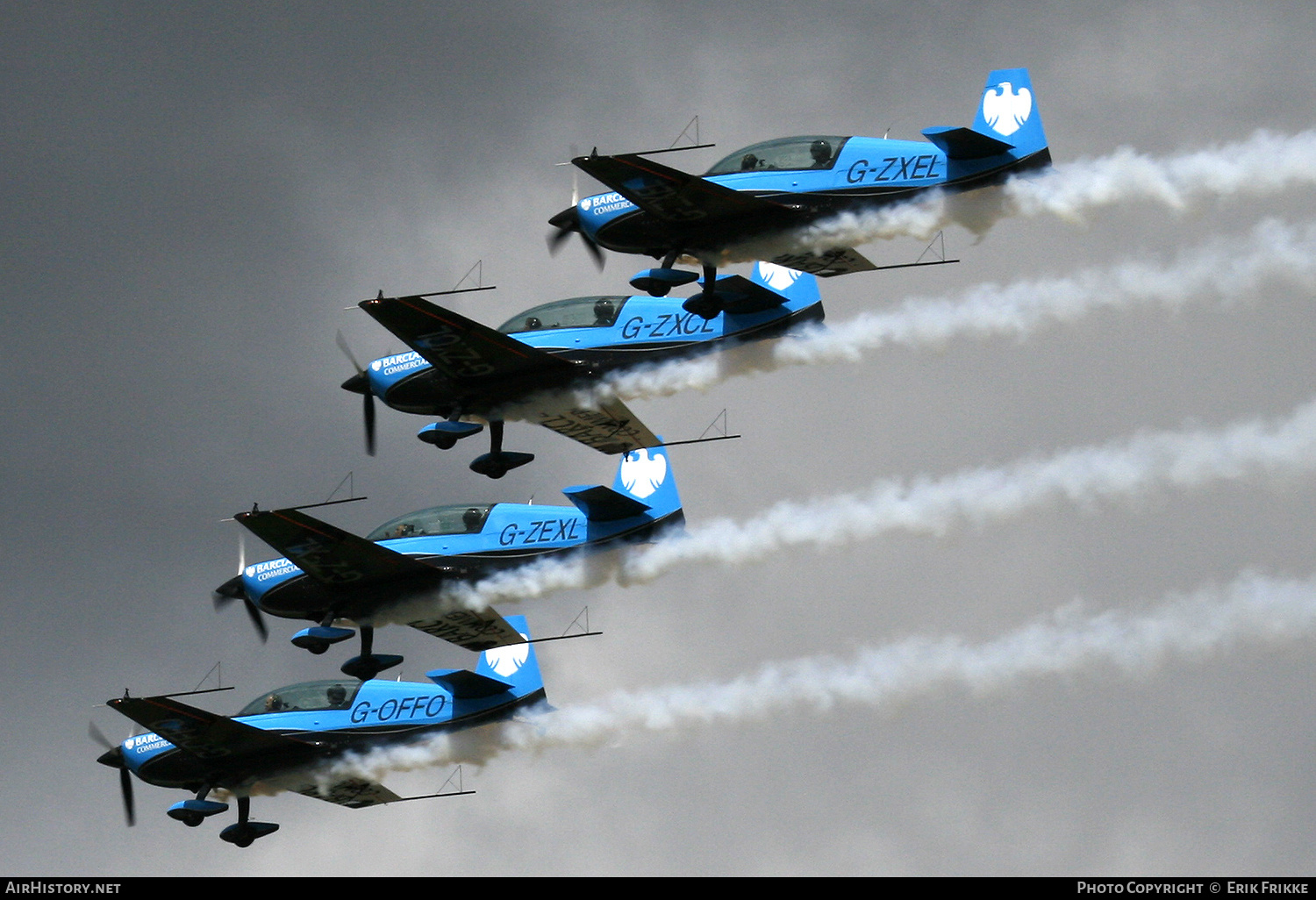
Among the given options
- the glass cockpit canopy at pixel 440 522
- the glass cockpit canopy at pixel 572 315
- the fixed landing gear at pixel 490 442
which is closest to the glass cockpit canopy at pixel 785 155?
the glass cockpit canopy at pixel 572 315

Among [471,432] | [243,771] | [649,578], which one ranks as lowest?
[243,771]

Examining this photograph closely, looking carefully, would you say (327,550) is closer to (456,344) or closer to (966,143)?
(456,344)

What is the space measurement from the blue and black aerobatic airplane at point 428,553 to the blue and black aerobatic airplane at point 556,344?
5.08ft

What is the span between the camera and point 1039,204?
4947 cm

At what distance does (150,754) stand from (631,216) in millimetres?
17921

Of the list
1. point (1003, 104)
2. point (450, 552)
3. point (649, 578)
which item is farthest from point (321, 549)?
point (1003, 104)

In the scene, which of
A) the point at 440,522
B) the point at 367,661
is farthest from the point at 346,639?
the point at 440,522

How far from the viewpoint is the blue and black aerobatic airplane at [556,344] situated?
177ft

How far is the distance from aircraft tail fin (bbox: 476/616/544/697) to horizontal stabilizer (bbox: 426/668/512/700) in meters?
0.80

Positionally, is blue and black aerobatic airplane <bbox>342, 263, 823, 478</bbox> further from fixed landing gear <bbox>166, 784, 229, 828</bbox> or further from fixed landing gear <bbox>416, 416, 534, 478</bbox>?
fixed landing gear <bbox>166, 784, 229, 828</bbox>

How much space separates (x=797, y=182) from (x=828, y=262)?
6.93 ft

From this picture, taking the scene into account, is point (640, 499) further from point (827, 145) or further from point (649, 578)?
point (827, 145)

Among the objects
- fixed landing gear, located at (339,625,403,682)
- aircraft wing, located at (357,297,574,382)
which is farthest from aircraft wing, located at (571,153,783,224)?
fixed landing gear, located at (339,625,403,682)

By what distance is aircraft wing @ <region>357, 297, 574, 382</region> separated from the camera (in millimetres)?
53188
